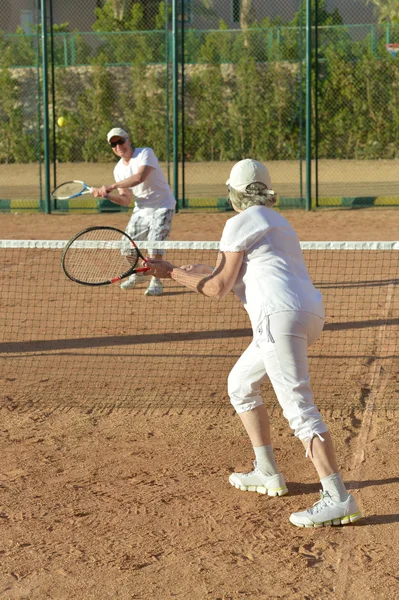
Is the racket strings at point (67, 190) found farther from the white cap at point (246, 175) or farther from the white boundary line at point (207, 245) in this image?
the white cap at point (246, 175)

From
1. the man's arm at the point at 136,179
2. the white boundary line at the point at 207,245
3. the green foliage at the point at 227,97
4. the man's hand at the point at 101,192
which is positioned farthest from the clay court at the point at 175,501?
the green foliage at the point at 227,97

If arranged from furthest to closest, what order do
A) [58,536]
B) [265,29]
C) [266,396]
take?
1. [265,29]
2. [266,396]
3. [58,536]

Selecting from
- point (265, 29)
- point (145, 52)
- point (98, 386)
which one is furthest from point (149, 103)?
point (98, 386)

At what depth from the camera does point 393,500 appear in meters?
4.67

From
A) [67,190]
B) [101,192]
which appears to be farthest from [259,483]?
[67,190]

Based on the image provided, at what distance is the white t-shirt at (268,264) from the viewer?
422 cm

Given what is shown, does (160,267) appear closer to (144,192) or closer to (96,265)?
(96,265)

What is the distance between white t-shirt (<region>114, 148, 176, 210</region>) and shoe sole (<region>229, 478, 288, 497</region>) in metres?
5.14

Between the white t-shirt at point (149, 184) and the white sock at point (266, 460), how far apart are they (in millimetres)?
5166

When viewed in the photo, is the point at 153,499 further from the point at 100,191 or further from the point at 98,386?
the point at 100,191

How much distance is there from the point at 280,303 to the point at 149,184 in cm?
550

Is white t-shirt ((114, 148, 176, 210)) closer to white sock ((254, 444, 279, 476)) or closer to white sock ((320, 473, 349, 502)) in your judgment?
white sock ((254, 444, 279, 476))

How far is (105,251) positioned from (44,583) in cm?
589

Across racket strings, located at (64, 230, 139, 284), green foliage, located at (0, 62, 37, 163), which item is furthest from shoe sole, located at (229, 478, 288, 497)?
green foliage, located at (0, 62, 37, 163)
